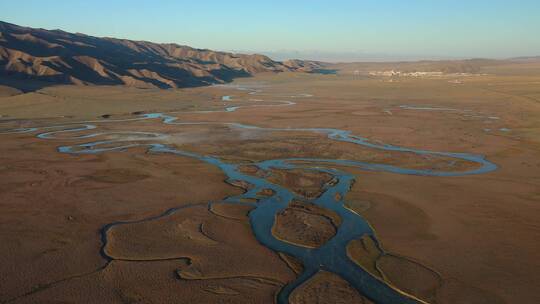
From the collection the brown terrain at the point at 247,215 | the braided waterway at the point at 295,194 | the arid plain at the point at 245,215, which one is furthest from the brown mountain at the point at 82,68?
the arid plain at the point at 245,215

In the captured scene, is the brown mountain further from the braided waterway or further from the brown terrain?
the braided waterway

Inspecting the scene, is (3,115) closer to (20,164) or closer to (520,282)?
(20,164)

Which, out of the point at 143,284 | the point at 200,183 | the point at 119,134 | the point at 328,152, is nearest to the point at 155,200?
the point at 200,183

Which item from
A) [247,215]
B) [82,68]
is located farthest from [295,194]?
[82,68]

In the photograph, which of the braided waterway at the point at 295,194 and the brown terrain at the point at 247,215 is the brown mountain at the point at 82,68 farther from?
the braided waterway at the point at 295,194

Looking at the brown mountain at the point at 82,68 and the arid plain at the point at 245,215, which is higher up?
the brown mountain at the point at 82,68

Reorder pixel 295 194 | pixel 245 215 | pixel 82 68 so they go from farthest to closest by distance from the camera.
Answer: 1. pixel 82 68
2. pixel 295 194
3. pixel 245 215

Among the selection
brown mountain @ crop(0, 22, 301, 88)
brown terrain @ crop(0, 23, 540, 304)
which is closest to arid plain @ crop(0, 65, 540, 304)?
brown terrain @ crop(0, 23, 540, 304)

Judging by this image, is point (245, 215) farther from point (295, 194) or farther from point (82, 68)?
point (82, 68)
